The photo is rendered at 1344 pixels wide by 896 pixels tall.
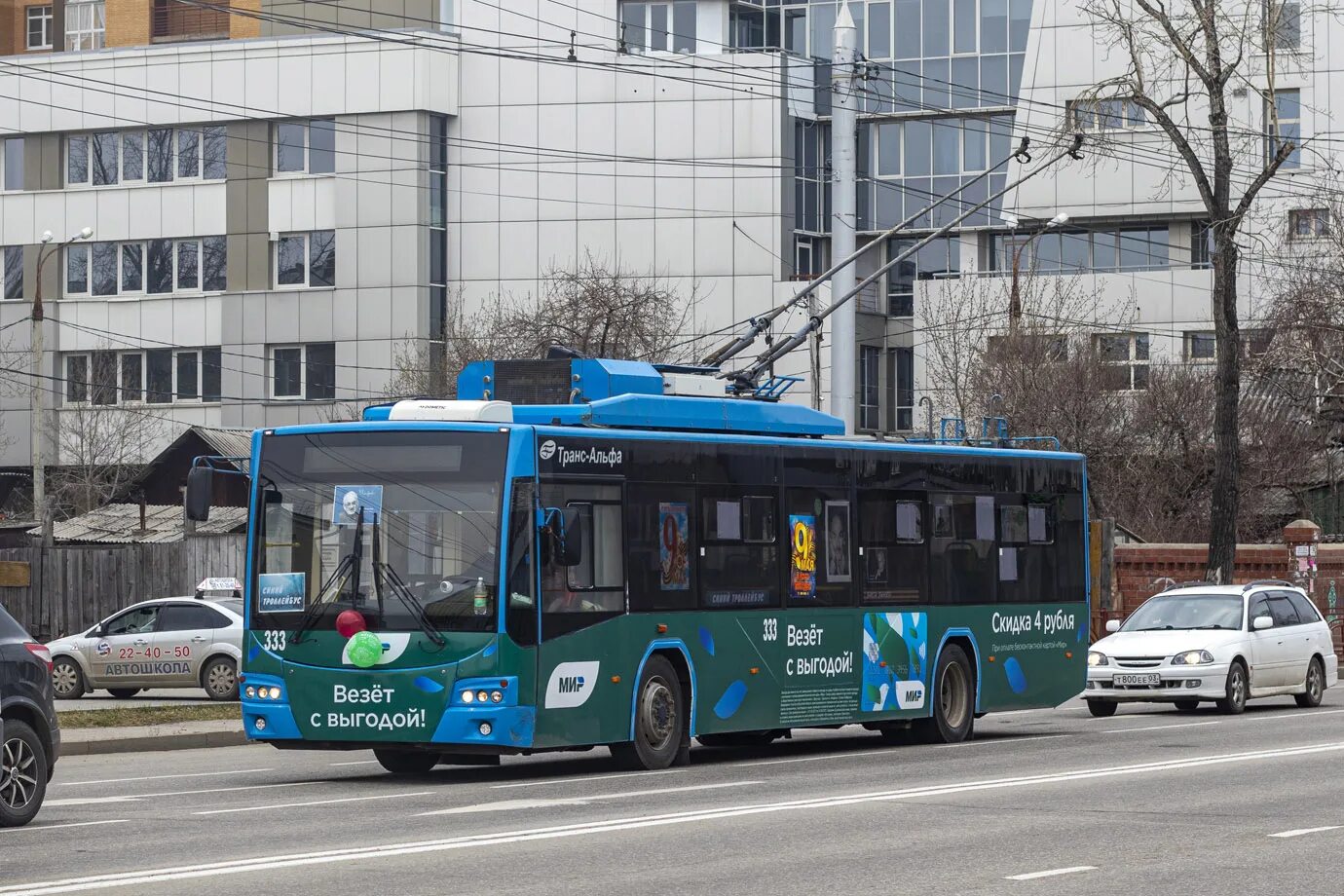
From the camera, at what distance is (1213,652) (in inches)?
1035

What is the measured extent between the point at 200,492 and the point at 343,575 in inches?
48.9

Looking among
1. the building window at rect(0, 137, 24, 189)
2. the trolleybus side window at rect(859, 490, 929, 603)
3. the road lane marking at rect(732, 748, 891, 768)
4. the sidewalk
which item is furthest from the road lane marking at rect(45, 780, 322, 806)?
the building window at rect(0, 137, 24, 189)

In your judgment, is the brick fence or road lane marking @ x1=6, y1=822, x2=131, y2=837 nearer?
road lane marking @ x1=6, y1=822, x2=131, y2=837

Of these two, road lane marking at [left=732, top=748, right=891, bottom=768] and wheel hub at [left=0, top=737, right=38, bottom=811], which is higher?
wheel hub at [left=0, top=737, right=38, bottom=811]

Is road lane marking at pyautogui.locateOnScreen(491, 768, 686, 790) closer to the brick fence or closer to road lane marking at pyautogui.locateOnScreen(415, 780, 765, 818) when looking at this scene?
road lane marking at pyautogui.locateOnScreen(415, 780, 765, 818)

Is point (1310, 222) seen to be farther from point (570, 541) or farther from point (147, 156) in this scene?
point (570, 541)

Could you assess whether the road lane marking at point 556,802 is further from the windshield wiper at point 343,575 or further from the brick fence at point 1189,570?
the brick fence at point 1189,570

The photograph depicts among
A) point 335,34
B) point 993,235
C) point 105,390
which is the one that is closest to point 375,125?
point 335,34

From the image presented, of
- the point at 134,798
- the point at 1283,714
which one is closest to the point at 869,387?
the point at 1283,714

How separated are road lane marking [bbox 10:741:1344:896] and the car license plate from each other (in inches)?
291

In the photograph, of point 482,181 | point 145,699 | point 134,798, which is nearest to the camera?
point 134,798

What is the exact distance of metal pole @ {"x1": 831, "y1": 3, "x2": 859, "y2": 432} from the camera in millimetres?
42344

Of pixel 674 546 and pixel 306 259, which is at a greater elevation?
pixel 306 259

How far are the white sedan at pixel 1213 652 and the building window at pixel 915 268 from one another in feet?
144
